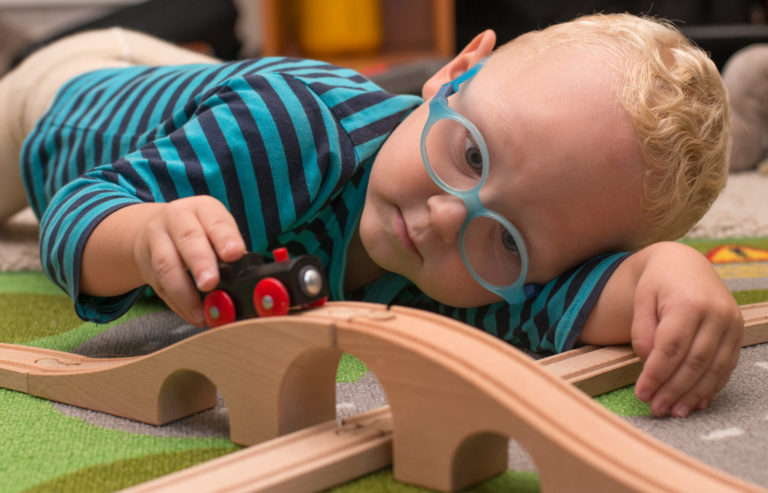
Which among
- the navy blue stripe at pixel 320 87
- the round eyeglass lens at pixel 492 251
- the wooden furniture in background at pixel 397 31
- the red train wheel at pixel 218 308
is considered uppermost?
the navy blue stripe at pixel 320 87

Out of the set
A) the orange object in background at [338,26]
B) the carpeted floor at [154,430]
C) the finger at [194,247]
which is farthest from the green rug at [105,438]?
the orange object in background at [338,26]

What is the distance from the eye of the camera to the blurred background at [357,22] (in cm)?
206

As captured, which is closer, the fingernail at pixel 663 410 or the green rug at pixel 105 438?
the green rug at pixel 105 438

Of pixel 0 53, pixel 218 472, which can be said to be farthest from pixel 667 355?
pixel 0 53

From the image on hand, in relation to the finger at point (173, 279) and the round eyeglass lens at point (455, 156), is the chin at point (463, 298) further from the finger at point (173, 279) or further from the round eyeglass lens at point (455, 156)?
the finger at point (173, 279)

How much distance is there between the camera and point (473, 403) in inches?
16.4

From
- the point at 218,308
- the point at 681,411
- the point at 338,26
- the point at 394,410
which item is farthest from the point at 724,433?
the point at 338,26

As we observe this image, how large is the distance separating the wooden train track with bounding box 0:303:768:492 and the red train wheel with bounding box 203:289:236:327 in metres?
0.02

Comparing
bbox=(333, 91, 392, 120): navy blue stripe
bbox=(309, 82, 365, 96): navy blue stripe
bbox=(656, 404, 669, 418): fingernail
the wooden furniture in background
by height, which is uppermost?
bbox=(309, 82, 365, 96): navy blue stripe

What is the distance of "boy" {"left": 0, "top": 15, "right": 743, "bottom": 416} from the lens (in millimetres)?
599

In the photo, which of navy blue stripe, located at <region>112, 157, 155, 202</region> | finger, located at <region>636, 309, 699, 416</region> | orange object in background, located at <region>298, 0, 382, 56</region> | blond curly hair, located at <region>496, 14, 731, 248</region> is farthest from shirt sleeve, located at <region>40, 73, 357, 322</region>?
orange object in background, located at <region>298, 0, 382, 56</region>

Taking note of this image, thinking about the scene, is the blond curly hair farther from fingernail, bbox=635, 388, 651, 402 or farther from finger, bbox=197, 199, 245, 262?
finger, bbox=197, 199, 245, 262

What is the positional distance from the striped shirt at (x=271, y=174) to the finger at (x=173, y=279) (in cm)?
12

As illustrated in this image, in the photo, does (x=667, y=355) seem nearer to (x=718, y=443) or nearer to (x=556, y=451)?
(x=718, y=443)
